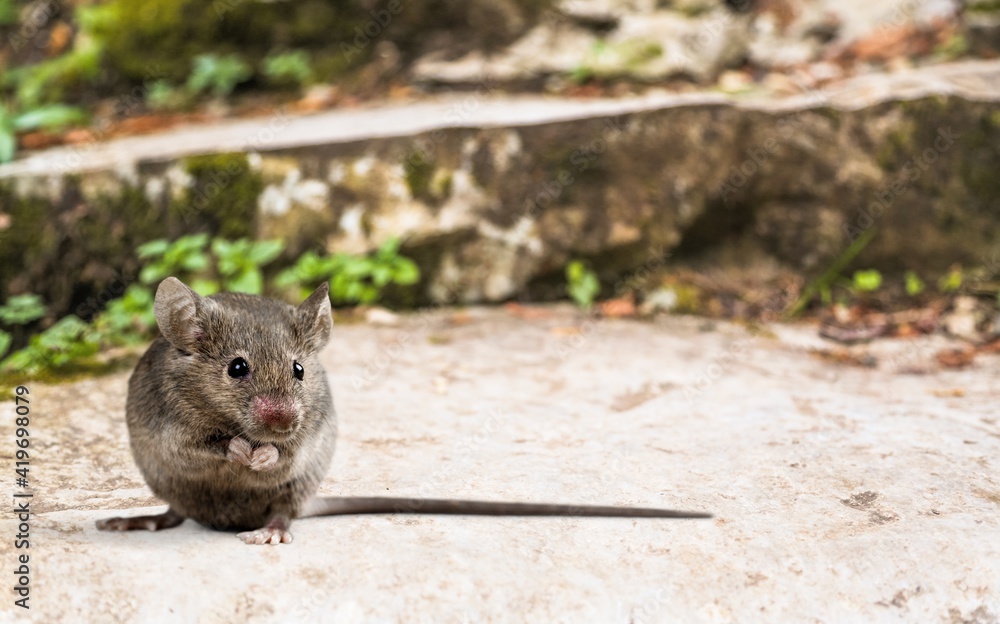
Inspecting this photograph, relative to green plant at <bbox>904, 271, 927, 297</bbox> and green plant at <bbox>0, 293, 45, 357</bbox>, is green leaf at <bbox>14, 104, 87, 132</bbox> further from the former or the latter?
green plant at <bbox>904, 271, 927, 297</bbox>

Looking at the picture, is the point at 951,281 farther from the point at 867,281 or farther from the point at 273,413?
the point at 273,413

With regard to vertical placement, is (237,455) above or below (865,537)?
above

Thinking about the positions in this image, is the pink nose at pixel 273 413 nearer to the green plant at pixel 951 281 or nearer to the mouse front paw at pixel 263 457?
the mouse front paw at pixel 263 457

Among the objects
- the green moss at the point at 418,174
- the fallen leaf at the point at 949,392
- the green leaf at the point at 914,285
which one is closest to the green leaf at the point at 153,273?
Answer: the green moss at the point at 418,174

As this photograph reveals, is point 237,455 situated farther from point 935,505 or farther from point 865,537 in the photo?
point 935,505

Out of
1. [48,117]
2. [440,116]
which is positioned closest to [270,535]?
[440,116]

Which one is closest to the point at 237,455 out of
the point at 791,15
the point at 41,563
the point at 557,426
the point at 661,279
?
the point at 41,563
